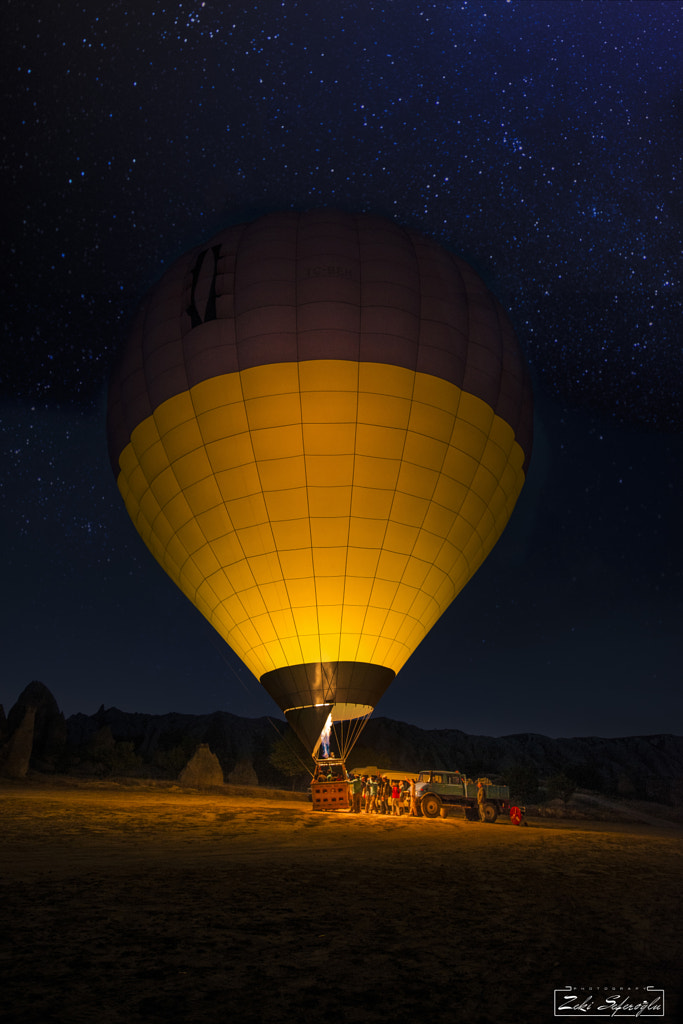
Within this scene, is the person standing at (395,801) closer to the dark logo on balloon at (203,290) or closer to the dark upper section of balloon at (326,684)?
the dark upper section of balloon at (326,684)

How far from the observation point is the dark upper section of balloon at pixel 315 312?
Answer: 16188mm

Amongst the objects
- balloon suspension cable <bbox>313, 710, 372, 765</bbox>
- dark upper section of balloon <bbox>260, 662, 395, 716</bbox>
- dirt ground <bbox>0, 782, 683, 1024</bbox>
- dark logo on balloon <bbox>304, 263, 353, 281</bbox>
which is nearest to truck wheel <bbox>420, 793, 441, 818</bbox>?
balloon suspension cable <bbox>313, 710, 372, 765</bbox>

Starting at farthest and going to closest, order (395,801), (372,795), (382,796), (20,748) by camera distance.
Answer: (20,748)
(372,795)
(382,796)
(395,801)

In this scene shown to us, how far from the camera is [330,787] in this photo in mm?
16266

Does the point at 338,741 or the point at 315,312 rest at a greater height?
the point at 315,312

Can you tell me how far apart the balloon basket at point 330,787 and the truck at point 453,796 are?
176 centimetres

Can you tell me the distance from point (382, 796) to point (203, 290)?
43.9 feet

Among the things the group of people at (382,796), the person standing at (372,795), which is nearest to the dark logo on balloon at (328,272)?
the group of people at (382,796)

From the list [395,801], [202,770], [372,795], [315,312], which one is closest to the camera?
[315,312]

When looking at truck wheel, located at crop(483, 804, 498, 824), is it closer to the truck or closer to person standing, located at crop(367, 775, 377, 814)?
the truck

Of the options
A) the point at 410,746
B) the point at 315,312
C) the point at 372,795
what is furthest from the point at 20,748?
the point at 410,746

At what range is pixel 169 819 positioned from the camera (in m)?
12.2

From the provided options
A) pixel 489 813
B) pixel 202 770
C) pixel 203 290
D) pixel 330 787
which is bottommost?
pixel 202 770

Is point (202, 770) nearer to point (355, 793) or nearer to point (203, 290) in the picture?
point (355, 793)
